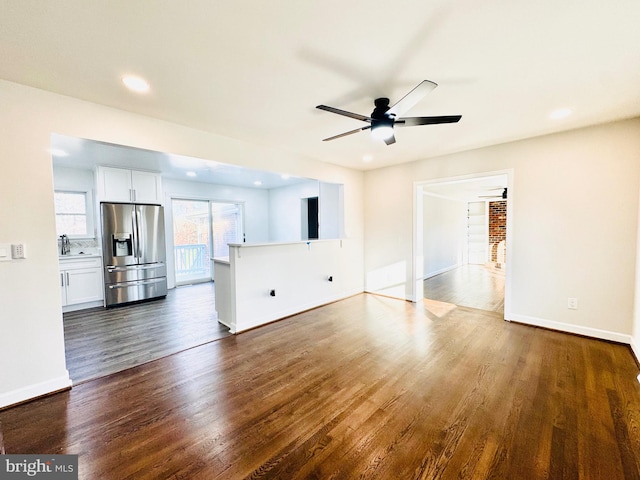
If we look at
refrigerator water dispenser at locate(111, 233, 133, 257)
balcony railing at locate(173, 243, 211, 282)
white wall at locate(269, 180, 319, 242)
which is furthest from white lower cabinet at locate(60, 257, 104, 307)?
white wall at locate(269, 180, 319, 242)

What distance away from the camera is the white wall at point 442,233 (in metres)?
6.93

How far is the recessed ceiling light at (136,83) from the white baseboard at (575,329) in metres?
4.89

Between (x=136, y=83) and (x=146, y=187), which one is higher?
(x=136, y=83)

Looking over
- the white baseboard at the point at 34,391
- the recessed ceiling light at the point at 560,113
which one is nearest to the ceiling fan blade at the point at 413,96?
the recessed ceiling light at the point at 560,113

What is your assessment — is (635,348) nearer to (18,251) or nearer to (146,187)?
(18,251)

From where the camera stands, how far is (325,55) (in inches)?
72.8

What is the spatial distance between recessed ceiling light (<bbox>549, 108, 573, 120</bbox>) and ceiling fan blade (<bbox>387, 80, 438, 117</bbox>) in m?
1.77

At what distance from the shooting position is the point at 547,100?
249 centimetres

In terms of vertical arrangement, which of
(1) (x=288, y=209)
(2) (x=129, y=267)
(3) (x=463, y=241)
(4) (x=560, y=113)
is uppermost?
(4) (x=560, y=113)

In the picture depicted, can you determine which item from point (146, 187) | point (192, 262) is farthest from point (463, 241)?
point (146, 187)

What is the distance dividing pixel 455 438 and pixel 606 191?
3.26 m

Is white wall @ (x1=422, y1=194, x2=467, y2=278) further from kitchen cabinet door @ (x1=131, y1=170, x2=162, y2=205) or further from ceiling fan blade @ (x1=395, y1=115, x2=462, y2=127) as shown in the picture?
kitchen cabinet door @ (x1=131, y1=170, x2=162, y2=205)

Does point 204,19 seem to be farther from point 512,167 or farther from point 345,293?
point 345,293

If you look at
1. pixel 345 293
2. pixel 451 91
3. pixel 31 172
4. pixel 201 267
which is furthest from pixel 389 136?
pixel 201 267
